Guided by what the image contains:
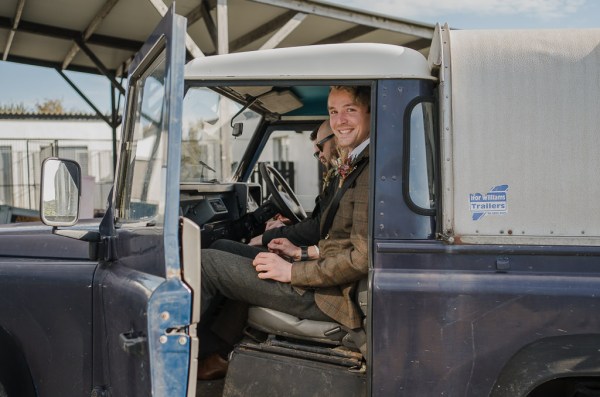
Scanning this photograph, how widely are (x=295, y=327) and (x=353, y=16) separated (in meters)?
7.81

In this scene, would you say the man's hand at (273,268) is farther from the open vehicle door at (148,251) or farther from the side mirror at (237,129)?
the side mirror at (237,129)

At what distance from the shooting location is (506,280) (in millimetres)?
1983

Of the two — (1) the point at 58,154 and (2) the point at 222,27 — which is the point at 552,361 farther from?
(1) the point at 58,154

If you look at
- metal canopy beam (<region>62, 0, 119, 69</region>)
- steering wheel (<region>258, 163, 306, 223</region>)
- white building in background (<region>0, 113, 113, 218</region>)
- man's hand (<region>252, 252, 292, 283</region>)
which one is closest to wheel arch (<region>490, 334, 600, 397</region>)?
man's hand (<region>252, 252, 292, 283</region>)

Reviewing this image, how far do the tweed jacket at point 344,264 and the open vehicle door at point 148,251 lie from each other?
637 mm

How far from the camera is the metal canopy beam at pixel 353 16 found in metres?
9.02

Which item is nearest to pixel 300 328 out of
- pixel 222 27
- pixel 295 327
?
pixel 295 327

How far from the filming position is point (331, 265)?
2.30 meters

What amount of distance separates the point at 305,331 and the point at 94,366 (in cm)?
85

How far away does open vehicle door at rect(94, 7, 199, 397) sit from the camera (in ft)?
6.01

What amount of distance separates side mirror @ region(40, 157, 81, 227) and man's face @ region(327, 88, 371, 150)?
111 cm

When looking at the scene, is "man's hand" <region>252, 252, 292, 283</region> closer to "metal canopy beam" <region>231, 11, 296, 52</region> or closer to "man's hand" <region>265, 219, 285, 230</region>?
"man's hand" <region>265, 219, 285, 230</region>

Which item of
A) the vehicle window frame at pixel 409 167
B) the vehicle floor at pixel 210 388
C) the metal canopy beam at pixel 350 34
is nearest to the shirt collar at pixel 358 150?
the vehicle window frame at pixel 409 167

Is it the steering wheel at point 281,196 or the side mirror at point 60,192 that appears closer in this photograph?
the side mirror at point 60,192
